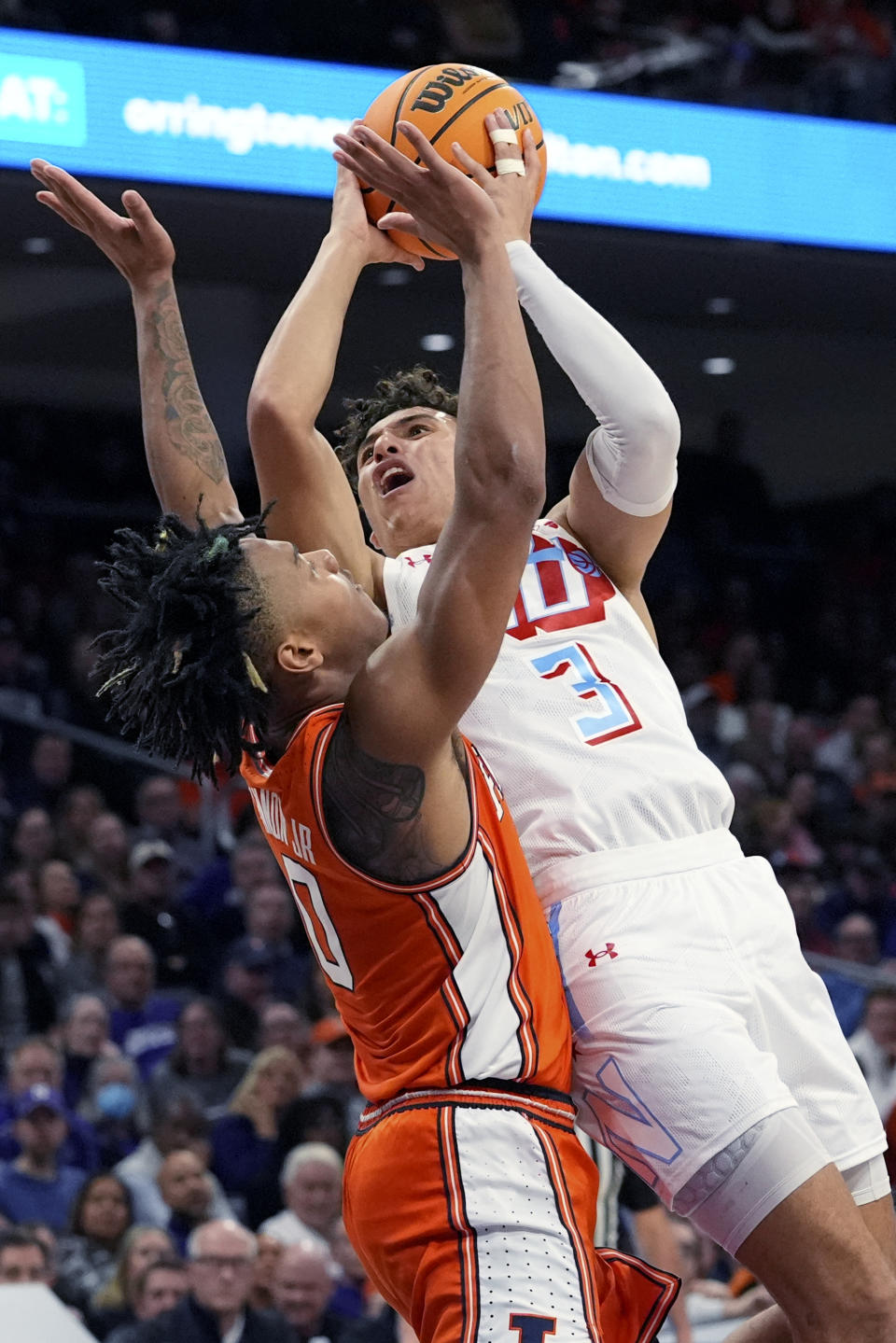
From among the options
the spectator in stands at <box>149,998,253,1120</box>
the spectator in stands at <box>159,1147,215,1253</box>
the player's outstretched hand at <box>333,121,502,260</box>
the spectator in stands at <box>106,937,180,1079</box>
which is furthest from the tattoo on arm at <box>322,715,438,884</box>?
the spectator in stands at <box>106,937,180,1079</box>

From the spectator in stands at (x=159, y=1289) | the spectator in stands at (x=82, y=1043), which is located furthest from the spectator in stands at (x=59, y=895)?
the spectator in stands at (x=159, y=1289)

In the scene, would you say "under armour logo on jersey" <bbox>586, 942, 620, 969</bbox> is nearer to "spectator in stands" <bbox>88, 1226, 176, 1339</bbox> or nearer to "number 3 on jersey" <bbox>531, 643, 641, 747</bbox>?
"number 3 on jersey" <bbox>531, 643, 641, 747</bbox>

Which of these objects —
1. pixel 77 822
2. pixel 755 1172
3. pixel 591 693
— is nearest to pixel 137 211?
pixel 591 693

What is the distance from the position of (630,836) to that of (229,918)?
6412 millimetres

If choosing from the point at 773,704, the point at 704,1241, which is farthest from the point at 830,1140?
the point at 773,704

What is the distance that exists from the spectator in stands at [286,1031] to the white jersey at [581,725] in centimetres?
504

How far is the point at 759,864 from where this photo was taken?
314 centimetres

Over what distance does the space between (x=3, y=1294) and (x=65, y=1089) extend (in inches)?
156

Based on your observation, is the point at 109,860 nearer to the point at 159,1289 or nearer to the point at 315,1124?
the point at 315,1124

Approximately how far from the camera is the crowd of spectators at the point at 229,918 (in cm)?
643

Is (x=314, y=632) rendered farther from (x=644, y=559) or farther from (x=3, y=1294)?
(x=3, y=1294)

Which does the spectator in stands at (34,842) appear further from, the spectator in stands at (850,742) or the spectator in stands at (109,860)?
the spectator in stands at (850,742)

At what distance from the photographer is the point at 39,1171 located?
6.93m

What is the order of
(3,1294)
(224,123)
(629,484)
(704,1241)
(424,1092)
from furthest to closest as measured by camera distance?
(224,123)
(704,1241)
(3,1294)
(629,484)
(424,1092)
